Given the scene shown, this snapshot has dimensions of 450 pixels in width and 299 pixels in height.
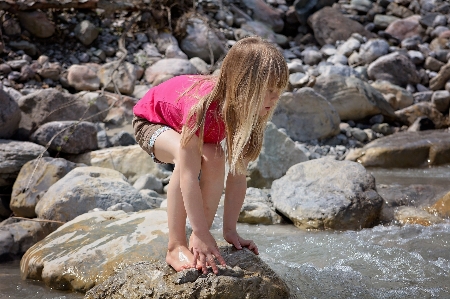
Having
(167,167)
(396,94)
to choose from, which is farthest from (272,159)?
(396,94)

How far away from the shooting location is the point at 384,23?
40.7 ft

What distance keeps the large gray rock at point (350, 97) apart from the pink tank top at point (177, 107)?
6169mm

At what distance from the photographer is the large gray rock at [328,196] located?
4.75 metres

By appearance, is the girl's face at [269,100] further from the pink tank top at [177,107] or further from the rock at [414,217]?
the rock at [414,217]

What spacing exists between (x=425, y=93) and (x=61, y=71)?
5.97m

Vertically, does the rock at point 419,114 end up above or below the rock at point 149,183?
below

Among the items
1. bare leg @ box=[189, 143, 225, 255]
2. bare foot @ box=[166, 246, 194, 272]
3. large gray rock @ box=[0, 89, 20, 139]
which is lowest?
large gray rock @ box=[0, 89, 20, 139]

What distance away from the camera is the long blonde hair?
2615 millimetres

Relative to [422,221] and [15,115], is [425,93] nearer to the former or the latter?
[422,221]

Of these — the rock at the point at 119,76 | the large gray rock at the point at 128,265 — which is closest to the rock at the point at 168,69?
the rock at the point at 119,76

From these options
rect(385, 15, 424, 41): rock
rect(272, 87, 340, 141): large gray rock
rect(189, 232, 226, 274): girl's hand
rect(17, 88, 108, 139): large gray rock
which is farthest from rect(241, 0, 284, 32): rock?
rect(189, 232, 226, 274): girl's hand

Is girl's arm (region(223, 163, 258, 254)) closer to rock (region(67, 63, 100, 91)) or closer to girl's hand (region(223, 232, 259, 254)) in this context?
girl's hand (region(223, 232, 259, 254))

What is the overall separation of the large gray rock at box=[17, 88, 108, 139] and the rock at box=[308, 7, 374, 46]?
5937 millimetres

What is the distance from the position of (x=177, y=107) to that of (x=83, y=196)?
2135mm
